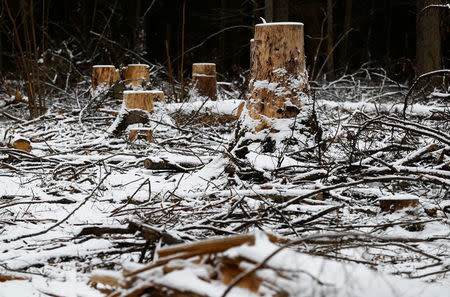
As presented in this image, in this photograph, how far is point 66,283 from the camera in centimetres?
194

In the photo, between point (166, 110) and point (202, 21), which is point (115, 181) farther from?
point (202, 21)

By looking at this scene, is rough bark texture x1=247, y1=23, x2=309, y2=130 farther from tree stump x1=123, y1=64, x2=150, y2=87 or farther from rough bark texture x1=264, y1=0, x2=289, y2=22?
rough bark texture x1=264, y1=0, x2=289, y2=22

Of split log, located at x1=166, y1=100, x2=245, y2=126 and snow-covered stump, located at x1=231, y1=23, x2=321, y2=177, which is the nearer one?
snow-covered stump, located at x1=231, y1=23, x2=321, y2=177

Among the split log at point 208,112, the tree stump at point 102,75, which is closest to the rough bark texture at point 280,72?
the split log at point 208,112

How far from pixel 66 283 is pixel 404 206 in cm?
182

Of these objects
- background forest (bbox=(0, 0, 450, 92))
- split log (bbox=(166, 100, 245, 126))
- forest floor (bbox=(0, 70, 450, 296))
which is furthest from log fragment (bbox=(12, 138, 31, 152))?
background forest (bbox=(0, 0, 450, 92))

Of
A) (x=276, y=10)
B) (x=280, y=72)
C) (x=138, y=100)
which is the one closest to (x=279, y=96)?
(x=280, y=72)

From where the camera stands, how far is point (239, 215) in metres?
2.78

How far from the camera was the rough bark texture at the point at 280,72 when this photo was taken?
4.12 m

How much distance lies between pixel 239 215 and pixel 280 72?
168 cm

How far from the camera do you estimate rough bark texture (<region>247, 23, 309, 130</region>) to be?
4.12 meters

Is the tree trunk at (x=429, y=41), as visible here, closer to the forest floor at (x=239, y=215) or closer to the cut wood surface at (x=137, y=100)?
the forest floor at (x=239, y=215)

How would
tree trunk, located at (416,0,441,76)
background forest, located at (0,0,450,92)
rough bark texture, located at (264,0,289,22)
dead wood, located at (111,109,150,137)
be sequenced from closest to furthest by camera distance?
dead wood, located at (111,109,150,137), tree trunk, located at (416,0,441,76), rough bark texture, located at (264,0,289,22), background forest, located at (0,0,450,92)

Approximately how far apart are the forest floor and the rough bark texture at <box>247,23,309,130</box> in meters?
→ 0.43
